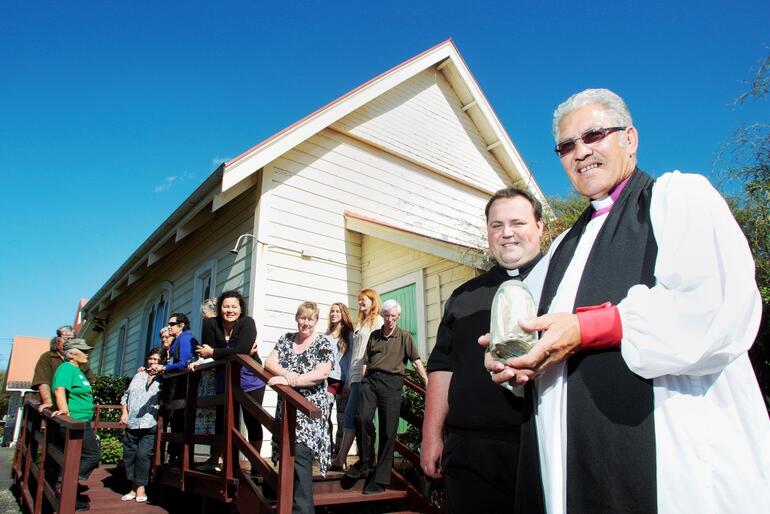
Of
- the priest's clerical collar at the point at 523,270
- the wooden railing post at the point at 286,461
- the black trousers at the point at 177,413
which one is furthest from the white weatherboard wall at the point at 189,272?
the priest's clerical collar at the point at 523,270

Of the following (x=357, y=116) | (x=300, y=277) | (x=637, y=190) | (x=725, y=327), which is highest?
(x=357, y=116)

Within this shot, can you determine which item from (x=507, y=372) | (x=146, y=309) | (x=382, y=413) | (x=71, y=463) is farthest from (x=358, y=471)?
(x=146, y=309)

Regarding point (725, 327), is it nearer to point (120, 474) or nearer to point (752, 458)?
point (752, 458)

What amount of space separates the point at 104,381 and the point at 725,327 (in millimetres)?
13008

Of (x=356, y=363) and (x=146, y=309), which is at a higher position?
(x=146, y=309)

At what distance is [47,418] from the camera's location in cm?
523

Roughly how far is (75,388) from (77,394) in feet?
0.27

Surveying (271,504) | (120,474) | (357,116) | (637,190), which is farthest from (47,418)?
(357,116)

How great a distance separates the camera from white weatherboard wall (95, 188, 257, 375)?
8.09m

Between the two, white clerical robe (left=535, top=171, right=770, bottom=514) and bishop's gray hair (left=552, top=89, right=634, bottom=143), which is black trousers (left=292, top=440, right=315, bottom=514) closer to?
white clerical robe (left=535, top=171, right=770, bottom=514)

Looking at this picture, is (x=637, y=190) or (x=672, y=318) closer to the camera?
(x=672, y=318)

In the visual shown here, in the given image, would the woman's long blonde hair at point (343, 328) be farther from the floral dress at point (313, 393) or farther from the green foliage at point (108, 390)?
the green foliage at point (108, 390)

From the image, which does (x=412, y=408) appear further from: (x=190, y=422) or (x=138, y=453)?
(x=138, y=453)

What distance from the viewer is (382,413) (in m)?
4.53
